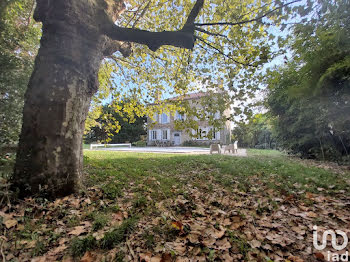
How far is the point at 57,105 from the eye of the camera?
2307 millimetres

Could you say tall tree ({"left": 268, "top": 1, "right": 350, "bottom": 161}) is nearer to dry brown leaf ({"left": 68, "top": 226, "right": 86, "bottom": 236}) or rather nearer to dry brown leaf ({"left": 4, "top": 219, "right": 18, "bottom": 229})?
dry brown leaf ({"left": 68, "top": 226, "right": 86, "bottom": 236})

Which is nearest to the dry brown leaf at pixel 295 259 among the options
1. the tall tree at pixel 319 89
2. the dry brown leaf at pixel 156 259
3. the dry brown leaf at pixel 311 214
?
the dry brown leaf at pixel 311 214

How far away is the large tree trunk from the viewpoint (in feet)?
7.27

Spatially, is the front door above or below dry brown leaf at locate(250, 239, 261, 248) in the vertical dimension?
above

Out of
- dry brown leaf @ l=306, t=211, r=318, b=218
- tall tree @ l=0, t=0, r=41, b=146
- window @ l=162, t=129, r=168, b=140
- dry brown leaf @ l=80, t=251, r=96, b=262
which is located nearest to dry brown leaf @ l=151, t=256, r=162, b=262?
dry brown leaf @ l=80, t=251, r=96, b=262

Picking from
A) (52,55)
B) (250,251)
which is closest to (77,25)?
(52,55)

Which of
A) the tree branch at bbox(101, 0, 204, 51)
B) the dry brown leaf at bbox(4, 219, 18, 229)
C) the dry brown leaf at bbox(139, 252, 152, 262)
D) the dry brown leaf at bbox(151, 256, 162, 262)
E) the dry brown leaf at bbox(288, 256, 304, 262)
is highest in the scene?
the tree branch at bbox(101, 0, 204, 51)

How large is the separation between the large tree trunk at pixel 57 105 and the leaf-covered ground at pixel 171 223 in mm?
337

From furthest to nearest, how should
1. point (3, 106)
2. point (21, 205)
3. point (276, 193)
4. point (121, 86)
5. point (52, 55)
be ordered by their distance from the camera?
point (121, 86), point (3, 106), point (276, 193), point (52, 55), point (21, 205)

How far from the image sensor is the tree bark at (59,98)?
2219 mm

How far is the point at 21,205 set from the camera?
6.64ft

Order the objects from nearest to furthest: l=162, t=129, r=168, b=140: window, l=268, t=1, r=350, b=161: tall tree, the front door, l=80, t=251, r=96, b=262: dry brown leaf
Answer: l=80, t=251, r=96, b=262: dry brown leaf, l=268, t=1, r=350, b=161: tall tree, the front door, l=162, t=129, r=168, b=140: window

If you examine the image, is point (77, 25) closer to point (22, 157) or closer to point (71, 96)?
point (71, 96)

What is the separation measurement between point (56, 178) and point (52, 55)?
178 centimetres
